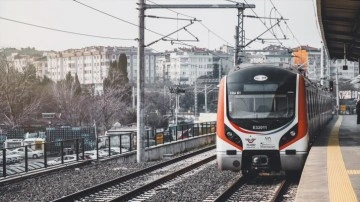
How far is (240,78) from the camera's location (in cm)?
1476

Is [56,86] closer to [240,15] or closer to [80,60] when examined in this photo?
[240,15]

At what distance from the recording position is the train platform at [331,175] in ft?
30.1

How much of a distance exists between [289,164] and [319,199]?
5.18 m

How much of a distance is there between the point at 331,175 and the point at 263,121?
122 inches

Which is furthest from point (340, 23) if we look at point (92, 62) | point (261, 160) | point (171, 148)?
point (92, 62)

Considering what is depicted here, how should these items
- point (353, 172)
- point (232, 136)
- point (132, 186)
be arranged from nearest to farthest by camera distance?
point (353, 172), point (232, 136), point (132, 186)

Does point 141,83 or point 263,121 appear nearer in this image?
point 263,121

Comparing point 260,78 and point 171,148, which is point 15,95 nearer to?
point 171,148

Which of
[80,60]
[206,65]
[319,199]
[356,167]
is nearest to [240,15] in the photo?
[356,167]

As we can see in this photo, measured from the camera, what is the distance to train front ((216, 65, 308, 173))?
14055mm

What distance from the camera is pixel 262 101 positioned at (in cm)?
1445

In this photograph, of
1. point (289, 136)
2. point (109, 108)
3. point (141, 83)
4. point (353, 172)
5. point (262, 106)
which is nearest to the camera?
point (353, 172)

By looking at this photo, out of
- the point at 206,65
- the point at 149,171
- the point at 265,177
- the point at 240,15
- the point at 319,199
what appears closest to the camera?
the point at 319,199

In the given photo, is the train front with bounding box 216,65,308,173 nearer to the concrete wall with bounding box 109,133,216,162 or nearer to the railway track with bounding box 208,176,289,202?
the railway track with bounding box 208,176,289,202
